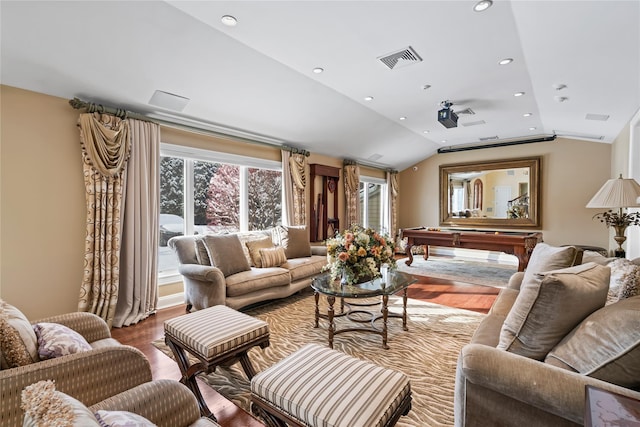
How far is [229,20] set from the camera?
2346mm

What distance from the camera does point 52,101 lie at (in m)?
2.81

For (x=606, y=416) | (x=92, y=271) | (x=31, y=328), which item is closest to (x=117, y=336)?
(x=92, y=271)

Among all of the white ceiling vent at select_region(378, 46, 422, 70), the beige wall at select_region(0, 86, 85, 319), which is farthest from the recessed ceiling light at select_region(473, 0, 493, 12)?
the beige wall at select_region(0, 86, 85, 319)

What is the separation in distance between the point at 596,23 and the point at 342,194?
4.77 m

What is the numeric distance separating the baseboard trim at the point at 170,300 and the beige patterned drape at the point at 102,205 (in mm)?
647

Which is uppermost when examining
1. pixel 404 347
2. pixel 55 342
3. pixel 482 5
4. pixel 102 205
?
pixel 482 5

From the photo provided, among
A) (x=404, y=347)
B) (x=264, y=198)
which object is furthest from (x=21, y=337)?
(x=264, y=198)

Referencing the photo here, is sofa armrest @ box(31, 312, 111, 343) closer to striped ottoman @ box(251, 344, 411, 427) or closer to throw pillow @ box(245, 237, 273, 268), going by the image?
striped ottoman @ box(251, 344, 411, 427)

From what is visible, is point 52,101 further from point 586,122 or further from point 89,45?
point 586,122

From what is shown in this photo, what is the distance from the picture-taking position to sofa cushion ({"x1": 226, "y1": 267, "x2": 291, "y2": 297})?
320cm

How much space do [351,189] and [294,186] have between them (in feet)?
5.72

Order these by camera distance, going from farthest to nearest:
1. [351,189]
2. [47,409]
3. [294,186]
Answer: [351,189], [294,186], [47,409]

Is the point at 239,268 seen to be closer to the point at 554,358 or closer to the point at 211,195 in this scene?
the point at 211,195

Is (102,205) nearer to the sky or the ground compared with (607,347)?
nearer to the sky
